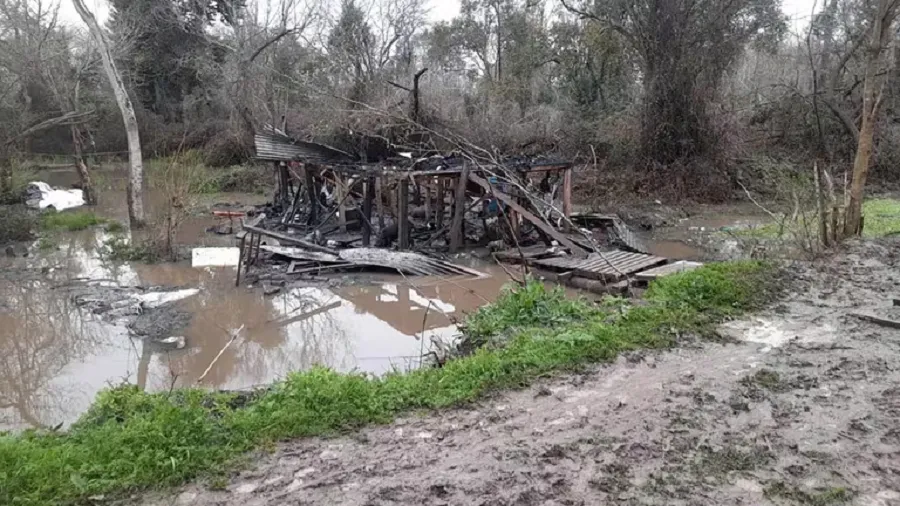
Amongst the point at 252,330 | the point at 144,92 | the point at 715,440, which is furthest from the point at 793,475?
the point at 144,92

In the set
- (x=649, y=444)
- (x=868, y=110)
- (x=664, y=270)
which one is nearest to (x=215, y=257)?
(x=664, y=270)

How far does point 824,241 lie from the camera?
896 centimetres

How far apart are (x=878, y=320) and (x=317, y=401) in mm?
5078

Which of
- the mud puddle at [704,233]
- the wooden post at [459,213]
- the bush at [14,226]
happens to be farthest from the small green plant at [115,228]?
the mud puddle at [704,233]

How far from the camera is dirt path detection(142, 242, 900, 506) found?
3414 mm

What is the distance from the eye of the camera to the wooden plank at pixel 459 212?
1184 cm

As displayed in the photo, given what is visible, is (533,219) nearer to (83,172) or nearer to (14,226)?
(14,226)

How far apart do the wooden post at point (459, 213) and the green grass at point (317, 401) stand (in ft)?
17.4

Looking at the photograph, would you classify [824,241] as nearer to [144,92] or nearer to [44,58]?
[44,58]

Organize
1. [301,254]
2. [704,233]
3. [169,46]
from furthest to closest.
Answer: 1. [169,46]
2. [704,233]
3. [301,254]

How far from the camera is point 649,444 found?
390cm

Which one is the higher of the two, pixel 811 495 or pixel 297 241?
pixel 811 495

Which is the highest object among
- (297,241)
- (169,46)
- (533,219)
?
(169,46)

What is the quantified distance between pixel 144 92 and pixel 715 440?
3290 cm
